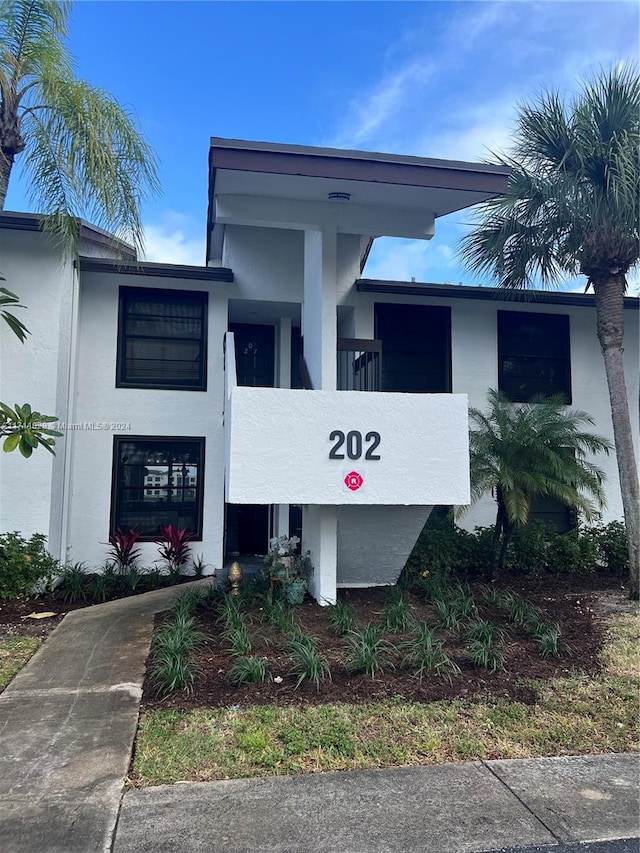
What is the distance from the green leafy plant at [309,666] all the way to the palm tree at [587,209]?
529 cm

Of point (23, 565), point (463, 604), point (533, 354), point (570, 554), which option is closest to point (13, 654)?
point (23, 565)

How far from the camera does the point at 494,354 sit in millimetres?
10977

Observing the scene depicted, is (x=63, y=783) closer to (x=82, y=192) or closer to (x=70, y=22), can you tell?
(x=82, y=192)

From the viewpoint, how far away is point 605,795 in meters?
3.44

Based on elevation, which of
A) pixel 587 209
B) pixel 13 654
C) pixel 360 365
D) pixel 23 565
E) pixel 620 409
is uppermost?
pixel 587 209

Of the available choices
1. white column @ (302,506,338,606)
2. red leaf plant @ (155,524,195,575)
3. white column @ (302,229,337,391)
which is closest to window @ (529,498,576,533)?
white column @ (302,506,338,606)

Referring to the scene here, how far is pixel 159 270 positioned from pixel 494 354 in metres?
6.16

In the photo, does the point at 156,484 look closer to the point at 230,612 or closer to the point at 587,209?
the point at 230,612

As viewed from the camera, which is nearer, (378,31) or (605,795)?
(605,795)

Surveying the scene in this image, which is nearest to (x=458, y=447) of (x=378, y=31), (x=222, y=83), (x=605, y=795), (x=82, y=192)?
(x=605, y=795)

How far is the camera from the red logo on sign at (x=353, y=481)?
6762 mm

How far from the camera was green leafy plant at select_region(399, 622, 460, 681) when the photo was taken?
17.0 ft

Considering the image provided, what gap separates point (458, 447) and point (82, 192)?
5.39 m

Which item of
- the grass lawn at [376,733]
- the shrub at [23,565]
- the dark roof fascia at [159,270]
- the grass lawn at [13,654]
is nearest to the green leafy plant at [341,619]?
the grass lawn at [376,733]
